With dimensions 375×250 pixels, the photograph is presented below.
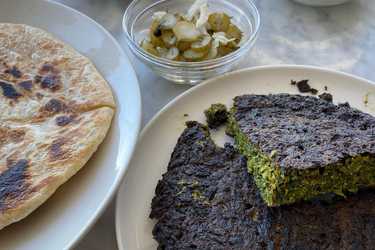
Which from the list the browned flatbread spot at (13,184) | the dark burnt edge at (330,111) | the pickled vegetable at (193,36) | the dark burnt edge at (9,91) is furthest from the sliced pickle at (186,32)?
the browned flatbread spot at (13,184)

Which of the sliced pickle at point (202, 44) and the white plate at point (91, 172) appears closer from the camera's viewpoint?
the white plate at point (91, 172)

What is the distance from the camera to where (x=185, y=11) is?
89.7 inches

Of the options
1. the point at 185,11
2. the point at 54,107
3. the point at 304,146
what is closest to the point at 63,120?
the point at 54,107

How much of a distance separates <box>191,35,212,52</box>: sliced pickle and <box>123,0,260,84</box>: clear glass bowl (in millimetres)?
70

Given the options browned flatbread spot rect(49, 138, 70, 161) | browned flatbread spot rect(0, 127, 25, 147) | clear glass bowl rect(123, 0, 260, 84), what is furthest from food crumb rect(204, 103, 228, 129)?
browned flatbread spot rect(0, 127, 25, 147)

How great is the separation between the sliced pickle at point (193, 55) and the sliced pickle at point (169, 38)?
0.07 meters

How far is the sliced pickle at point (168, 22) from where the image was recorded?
2.01 metres

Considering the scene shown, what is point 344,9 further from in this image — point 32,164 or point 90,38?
point 32,164

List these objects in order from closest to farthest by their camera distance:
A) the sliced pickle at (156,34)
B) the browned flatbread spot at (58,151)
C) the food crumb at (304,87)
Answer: the browned flatbread spot at (58,151) → the food crumb at (304,87) → the sliced pickle at (156,34)

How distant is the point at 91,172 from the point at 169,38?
0.71 meters

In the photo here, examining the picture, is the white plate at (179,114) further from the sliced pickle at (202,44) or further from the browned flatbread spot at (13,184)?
the browned flatbread spot at (13,184)

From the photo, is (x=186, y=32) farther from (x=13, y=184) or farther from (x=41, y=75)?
(x=13, y=184)

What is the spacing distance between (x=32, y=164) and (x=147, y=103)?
0.63 metres

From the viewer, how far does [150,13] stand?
2268 mm
